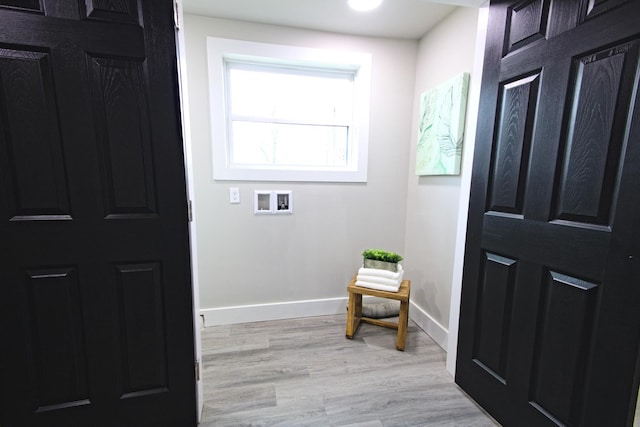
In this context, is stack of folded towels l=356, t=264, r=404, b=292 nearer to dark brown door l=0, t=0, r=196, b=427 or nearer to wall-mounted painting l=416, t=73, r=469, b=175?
wall-mounted painting l=416, t=73, r=469, b=175

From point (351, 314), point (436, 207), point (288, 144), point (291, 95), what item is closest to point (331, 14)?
point (291, 95)

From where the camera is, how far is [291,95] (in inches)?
88.7

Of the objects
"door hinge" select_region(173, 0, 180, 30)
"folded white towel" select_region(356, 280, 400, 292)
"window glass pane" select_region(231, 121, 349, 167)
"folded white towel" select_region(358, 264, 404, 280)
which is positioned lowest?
"folded white towel" select_region(356, 280, 400, 292)

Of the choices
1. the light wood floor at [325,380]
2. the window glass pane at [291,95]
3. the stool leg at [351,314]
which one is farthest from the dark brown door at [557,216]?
the window glass pane at [291,95]

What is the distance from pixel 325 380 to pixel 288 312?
80cm

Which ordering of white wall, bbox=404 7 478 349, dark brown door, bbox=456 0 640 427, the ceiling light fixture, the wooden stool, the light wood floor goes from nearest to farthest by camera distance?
dark brown door, bbox=456 0 640 427
the light wood floor
the ceiling light fixture
white wall, bbox=404 7 478 349
the wooden stool

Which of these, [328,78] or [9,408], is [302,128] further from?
[9,408]

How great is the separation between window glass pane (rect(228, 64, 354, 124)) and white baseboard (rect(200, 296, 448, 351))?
1.64 metres

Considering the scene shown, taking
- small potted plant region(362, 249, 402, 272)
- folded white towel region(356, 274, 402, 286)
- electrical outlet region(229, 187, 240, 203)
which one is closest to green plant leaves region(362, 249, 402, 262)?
small potted plant region(362, 249, 402, 272)

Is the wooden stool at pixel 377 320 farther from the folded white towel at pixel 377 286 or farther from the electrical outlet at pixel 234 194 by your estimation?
the electrical outlet at pixel 234 194

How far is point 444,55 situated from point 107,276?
2.50 m

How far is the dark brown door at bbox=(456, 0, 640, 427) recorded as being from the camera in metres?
0.91

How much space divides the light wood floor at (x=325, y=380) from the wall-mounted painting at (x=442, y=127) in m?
1.39

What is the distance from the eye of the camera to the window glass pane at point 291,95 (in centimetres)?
217
